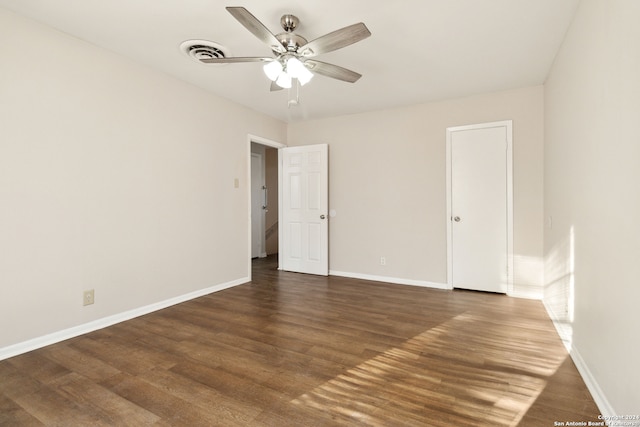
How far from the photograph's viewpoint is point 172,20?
2.38 metres

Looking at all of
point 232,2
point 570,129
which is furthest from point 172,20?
point 570,129

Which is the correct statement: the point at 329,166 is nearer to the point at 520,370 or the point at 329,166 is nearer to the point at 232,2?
the point at 232,2

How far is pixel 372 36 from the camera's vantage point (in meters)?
2.57

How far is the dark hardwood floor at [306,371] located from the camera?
5.38 ft

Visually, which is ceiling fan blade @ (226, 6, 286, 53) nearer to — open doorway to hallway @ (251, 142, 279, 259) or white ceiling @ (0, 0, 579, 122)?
white ceiling @ (0, 0, 579, 122)

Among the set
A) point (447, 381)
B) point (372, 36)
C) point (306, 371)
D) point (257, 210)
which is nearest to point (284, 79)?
point (372, 36)

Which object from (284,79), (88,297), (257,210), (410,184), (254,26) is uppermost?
(254,26)

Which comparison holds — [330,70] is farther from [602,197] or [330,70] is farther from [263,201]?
[263,201]

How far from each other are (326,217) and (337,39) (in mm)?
3052

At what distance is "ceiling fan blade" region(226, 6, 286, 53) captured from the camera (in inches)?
69.0

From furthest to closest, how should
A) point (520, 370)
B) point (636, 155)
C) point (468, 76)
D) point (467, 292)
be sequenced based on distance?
point (467, 292)
point (468, 76)
point (520, 370)
point (636, 155)

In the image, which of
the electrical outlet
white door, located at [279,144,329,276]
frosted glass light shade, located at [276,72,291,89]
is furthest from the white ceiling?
the electrical outlet

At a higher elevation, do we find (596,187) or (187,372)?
(596,187)

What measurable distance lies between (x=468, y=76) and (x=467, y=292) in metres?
2.62
